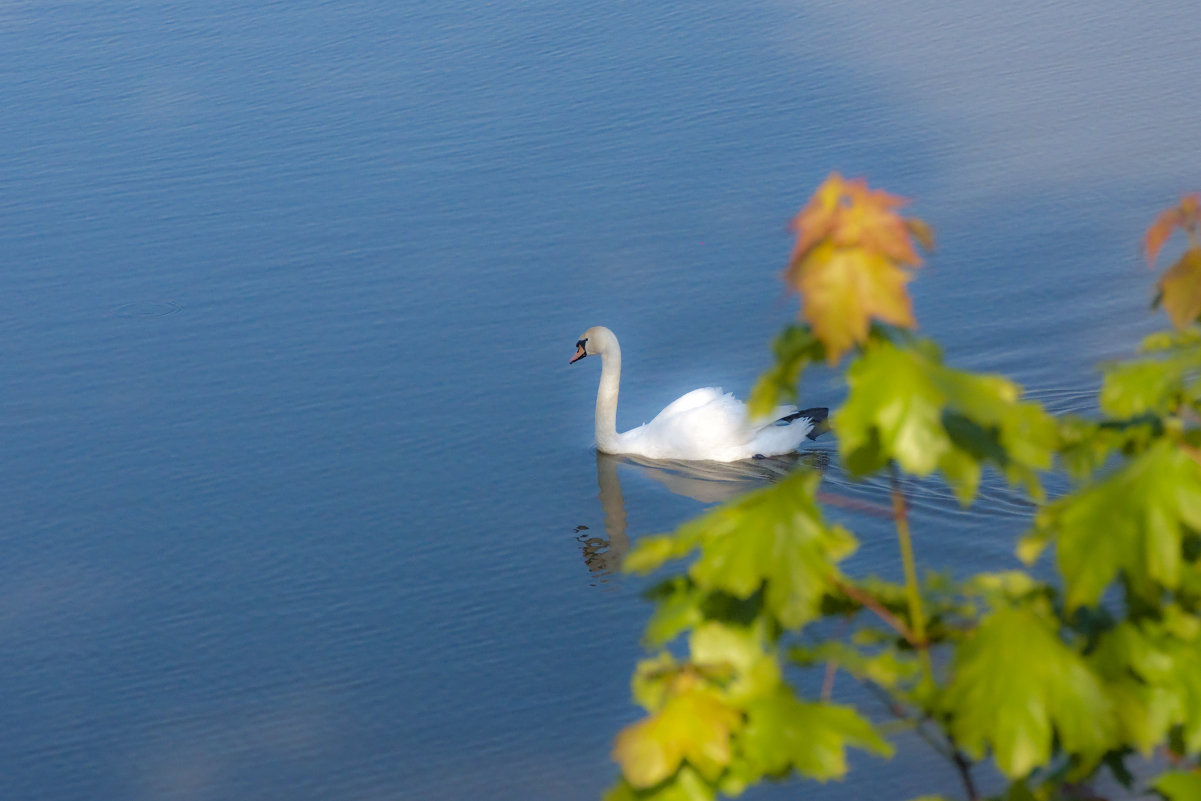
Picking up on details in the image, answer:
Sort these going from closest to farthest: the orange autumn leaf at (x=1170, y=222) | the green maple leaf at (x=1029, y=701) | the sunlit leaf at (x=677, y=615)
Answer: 1. the green maple leaf at (x=1029, y=701)
2. the sunlit leaf at (x=677, y=615)
3. the orange autumn leaf at (x=1170, y=222)

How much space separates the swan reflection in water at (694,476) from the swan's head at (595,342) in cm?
67

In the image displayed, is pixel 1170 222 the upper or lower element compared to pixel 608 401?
upper

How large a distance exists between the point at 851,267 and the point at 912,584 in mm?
634

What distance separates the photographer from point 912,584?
8.56ft

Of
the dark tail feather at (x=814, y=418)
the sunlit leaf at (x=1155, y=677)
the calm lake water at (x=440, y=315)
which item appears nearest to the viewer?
the sunlit leaf at (x=1155, y=677)

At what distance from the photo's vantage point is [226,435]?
9.79m

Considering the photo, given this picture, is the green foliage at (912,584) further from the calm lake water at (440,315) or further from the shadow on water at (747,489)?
the shadow on water at (747,489)

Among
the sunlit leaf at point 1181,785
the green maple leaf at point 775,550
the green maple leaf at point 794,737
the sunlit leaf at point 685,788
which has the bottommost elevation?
the sunlit leaf at point 1181,785

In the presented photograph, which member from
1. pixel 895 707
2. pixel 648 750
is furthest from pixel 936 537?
pixel 648 750

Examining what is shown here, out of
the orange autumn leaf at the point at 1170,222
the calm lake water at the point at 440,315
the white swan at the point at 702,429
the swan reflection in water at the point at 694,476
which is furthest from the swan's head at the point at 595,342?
the orange autumn leaf at the point at 1170,222

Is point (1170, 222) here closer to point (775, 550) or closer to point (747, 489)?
point (775, 550)

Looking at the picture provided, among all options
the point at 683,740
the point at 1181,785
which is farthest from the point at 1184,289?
the point at 683,740

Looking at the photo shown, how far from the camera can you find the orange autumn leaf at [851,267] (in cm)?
224

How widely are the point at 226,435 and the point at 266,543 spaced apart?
139 centimetres
